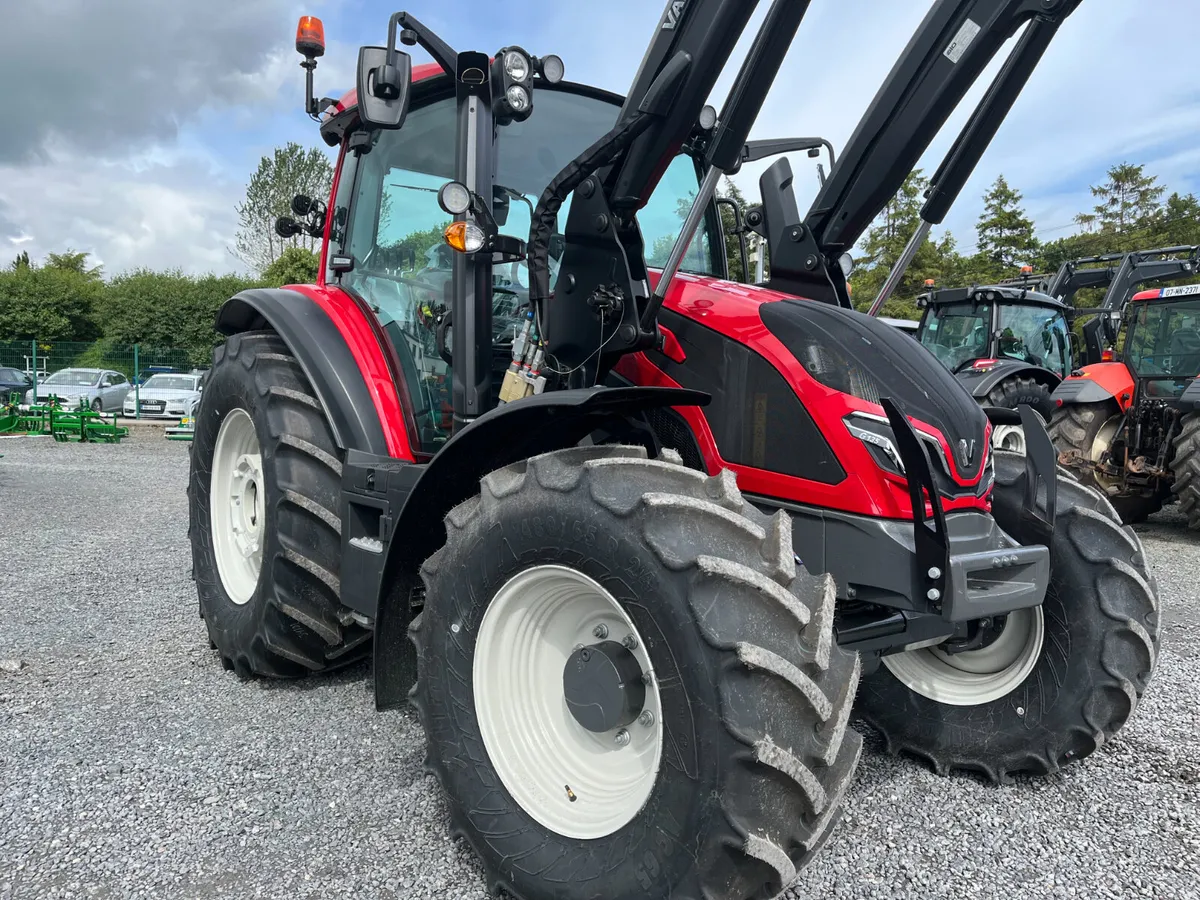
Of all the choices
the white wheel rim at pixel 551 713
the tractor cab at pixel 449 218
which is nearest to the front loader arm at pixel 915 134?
the tractor cab at pixel 449 218

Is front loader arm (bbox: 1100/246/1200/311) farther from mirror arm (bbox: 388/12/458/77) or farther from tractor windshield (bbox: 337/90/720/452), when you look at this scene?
mirror arm (bbox: 388/12/458/77)

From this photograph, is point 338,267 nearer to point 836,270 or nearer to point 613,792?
point 836,270

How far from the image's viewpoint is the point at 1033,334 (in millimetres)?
10273

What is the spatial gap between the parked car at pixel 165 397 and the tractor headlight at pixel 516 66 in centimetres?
1996

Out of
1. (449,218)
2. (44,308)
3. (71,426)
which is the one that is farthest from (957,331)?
(44,308)

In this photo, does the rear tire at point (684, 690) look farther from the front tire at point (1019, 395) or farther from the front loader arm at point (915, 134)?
the front tire at point (1019, 395)

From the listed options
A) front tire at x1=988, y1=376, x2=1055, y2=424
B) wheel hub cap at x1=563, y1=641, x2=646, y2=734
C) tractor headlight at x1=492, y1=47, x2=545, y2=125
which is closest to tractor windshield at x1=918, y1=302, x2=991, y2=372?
front tire at x1=988, y1=376, x2=1055, y2=424

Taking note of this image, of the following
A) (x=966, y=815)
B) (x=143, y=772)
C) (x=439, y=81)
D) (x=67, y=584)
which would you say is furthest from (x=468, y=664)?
(x=67, y=584)

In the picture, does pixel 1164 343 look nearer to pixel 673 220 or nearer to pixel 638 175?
pixel 673 220

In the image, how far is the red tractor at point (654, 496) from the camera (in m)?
1.80

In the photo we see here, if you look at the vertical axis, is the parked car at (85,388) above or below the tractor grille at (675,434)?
below

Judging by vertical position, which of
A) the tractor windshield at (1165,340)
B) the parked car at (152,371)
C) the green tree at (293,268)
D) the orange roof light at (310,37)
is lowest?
the parked car at (152,371)

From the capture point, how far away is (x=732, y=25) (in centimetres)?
236

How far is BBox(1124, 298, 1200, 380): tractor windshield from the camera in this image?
8812mm
